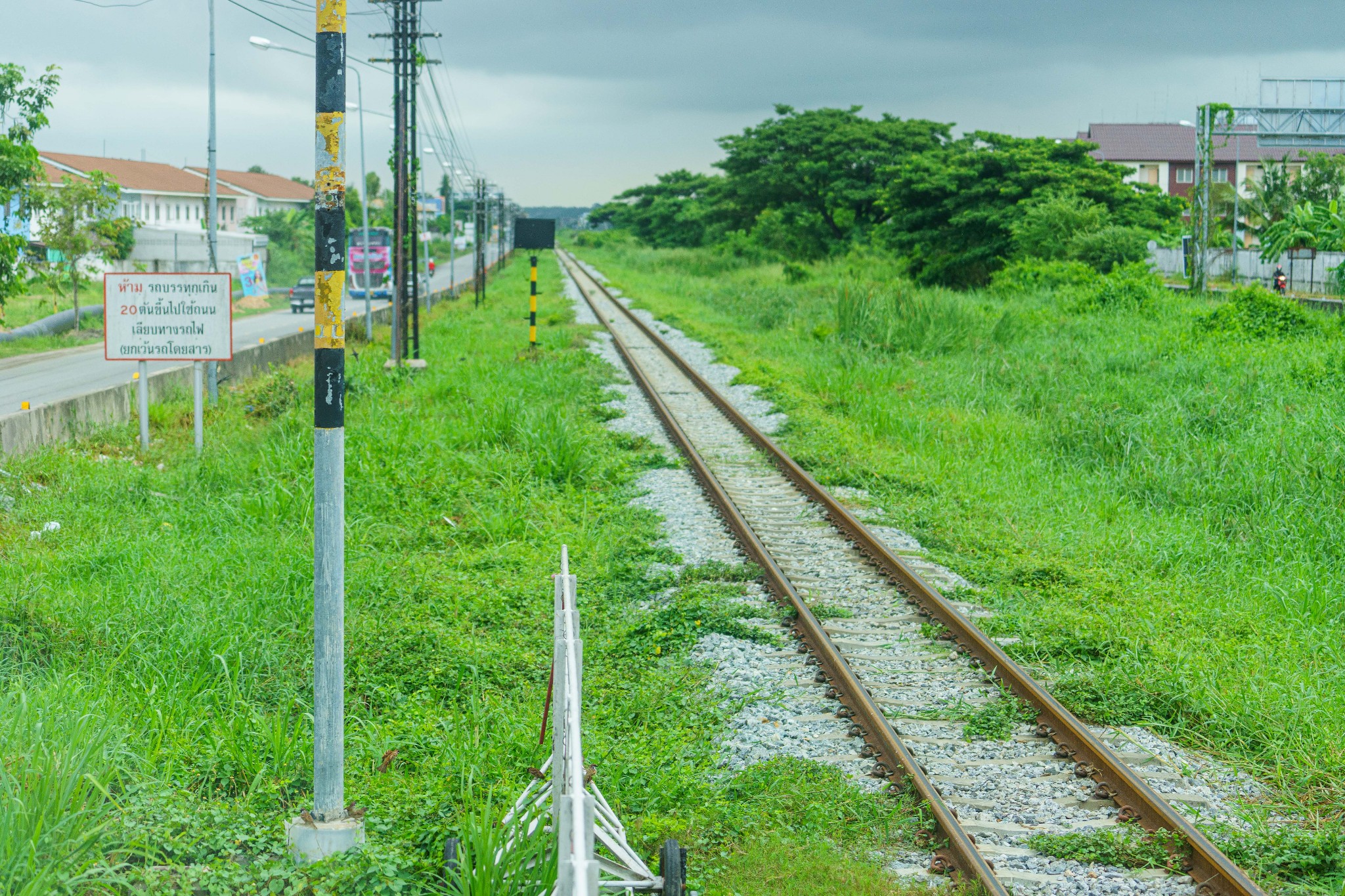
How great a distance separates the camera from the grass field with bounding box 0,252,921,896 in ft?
15.1

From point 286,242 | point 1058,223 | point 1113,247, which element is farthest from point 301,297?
point 1113,247

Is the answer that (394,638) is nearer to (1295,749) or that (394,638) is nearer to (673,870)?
(673,870)

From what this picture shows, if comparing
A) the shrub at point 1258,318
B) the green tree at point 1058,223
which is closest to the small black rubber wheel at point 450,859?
the shrub at point 1258,318

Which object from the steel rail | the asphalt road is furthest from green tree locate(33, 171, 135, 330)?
the steel rail

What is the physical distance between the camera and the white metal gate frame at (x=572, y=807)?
2777 mm


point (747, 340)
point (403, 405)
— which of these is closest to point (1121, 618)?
point (403, 405)

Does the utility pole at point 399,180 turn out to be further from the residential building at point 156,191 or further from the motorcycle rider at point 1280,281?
the residential building at point 156,191

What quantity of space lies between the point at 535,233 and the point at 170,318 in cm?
1102

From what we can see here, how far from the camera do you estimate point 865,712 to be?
6340 mm

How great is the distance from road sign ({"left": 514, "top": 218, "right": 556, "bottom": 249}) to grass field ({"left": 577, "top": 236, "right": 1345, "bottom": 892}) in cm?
489

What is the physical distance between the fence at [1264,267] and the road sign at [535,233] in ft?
64.6

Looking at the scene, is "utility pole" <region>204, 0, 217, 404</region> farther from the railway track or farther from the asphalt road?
the railway track

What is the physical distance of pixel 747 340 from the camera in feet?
91.4

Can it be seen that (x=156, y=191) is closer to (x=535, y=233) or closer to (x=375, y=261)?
(x=375, y=261)
